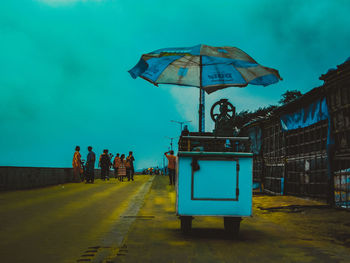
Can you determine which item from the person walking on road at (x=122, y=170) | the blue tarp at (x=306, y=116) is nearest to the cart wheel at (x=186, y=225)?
the blue tarp at (x=306, y=116)

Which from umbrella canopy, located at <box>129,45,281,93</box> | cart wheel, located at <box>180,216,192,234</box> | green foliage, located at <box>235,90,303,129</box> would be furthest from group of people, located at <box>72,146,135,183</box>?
green foliage, located at <box>235,90,303,129</box>

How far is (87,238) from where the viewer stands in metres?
7.16

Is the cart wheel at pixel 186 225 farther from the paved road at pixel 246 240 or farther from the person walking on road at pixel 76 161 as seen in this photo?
the person walking on road at pixel 76 161

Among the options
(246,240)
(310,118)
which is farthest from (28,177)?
(246,240)

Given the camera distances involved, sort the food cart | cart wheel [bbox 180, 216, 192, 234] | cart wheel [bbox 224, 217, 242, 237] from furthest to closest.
A: cart wheel [bbox 180, 216, 192, 234] → cart wheel [bbox 224, 217, 242, 237] → the food cart

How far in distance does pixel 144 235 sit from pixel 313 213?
5892 millimetres

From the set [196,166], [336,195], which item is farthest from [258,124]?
[196,166]

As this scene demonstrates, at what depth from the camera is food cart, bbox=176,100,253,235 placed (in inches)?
280

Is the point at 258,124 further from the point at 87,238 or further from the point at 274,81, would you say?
the point at 87,238

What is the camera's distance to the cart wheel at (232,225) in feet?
24.5

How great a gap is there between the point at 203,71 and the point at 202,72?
1.3 inches

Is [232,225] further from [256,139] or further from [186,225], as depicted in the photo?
[256,139]

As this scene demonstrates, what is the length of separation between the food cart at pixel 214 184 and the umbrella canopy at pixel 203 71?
3143 millimetres

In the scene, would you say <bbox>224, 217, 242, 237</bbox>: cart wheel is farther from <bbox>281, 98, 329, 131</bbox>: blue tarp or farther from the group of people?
the group of people
